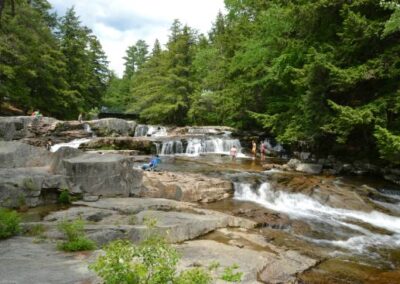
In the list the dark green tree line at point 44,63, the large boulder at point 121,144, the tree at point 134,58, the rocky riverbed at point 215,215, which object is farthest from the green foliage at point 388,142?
the tree at point 134,58

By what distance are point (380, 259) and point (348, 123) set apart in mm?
8599

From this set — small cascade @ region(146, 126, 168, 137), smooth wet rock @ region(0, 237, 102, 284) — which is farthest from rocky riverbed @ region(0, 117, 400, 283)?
small cascade @ region(146, 126, 168, 137)

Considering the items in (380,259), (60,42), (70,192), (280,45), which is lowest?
(380,259)

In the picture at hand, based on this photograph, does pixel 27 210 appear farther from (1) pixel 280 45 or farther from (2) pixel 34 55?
(2) pixel 34 55

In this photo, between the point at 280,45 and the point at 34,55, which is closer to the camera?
the point at 280,45

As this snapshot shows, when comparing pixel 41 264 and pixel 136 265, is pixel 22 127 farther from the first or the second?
pixel 136 265

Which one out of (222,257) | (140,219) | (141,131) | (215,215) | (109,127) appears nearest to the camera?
(222,257)

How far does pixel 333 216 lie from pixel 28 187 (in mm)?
10543

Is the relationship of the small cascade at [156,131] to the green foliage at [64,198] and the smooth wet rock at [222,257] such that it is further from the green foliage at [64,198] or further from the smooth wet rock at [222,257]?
the smooth wet rock at [222,257]

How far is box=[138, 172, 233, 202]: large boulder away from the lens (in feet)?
45.6

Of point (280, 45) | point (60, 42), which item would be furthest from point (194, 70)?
point (280, 45)

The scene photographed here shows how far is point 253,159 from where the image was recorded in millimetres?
25188

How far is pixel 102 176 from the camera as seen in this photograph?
13.0m

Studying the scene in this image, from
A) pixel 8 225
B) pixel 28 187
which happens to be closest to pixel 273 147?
pixel 28 187
